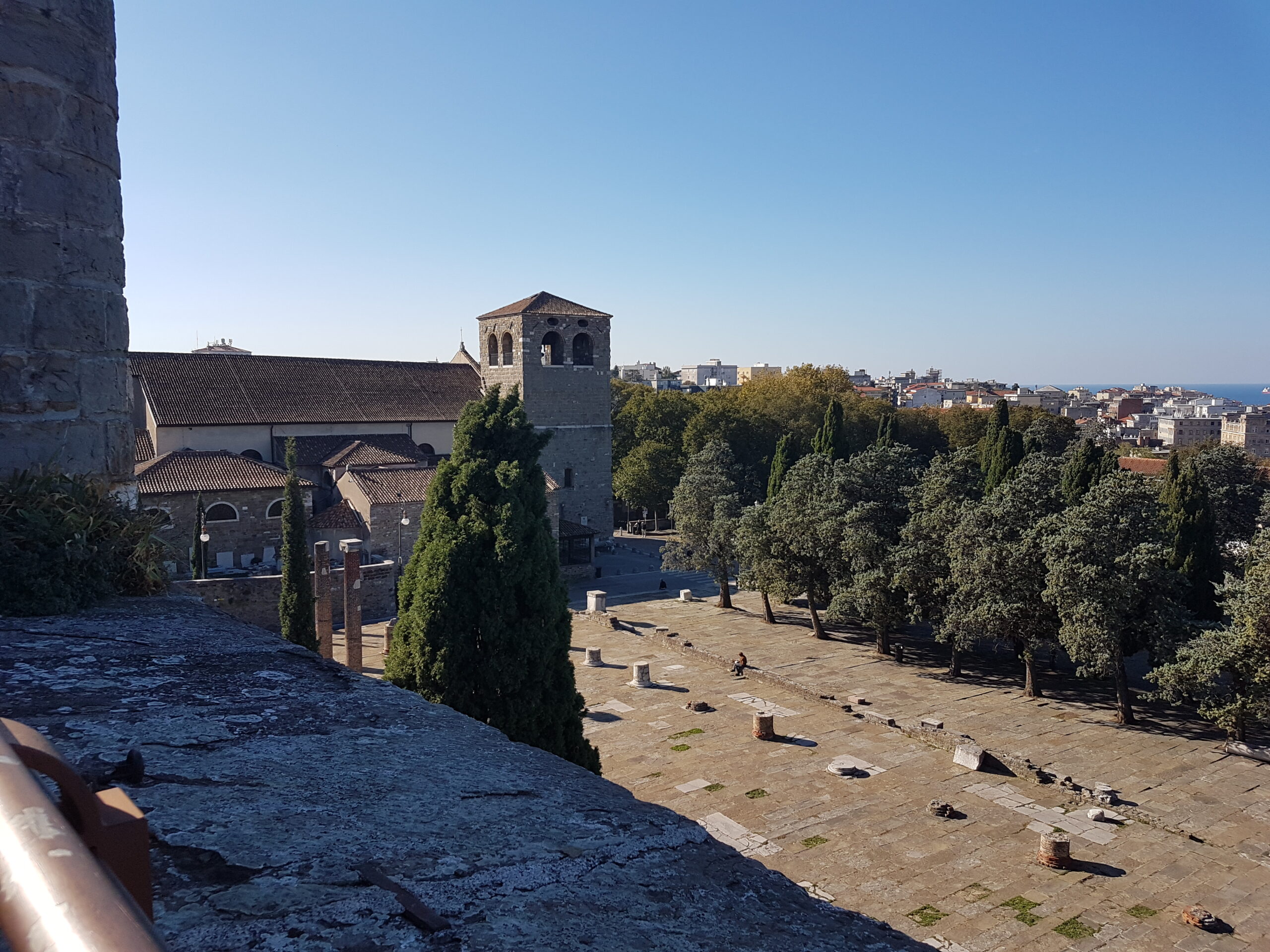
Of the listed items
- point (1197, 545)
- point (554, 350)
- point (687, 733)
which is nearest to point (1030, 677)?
point (1197, 545)

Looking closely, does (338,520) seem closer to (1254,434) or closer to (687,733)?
(687,733)

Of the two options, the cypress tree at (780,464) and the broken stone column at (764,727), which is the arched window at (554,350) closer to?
the cypress tree at (780,464)

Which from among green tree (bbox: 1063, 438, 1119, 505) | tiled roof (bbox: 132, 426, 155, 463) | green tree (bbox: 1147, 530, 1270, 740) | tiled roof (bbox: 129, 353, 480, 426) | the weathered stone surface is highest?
tiled roof (bbox: 129, 353, 480, 426)

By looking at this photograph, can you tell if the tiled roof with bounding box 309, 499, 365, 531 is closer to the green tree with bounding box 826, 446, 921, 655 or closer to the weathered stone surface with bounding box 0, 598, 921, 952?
the green tree with bounding box 826, 446, 921, 655

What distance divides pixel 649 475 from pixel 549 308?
11187mm

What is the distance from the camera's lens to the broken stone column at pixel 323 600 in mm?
19953

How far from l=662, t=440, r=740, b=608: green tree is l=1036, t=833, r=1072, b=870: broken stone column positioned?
1496cm

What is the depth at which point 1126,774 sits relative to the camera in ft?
46.6

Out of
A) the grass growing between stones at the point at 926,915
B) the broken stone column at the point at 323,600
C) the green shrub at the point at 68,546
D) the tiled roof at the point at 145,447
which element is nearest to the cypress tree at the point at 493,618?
the grass growing between stones at the point at 926,915

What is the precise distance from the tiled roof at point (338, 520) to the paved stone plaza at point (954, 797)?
983cm

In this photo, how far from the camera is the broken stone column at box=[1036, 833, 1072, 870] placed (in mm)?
11195

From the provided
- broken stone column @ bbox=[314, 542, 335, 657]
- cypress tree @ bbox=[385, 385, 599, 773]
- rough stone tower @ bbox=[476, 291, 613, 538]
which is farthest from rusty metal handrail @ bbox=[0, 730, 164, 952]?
rough stone tower @ bbox=[476, 291, 613, 538]

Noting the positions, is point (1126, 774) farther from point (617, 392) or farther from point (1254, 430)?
point (1254, 430)

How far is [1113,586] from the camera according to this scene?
51.9ft
